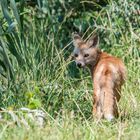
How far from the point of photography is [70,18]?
1166cm

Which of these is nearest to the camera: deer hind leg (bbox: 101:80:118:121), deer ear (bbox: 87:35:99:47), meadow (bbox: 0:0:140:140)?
meadow (bbox: 0:0:140:140)

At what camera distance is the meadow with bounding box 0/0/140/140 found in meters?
6.74

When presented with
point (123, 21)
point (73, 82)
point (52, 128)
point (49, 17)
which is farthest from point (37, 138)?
point (123, 21)

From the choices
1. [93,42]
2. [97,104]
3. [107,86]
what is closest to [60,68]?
[93,42]

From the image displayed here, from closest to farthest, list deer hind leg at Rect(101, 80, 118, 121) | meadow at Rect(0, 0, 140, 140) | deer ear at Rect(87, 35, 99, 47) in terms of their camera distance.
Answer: meadow at Rect(0, 0, 140, 140)
deer hind leg at Rect(101, 80, 118, 121)
deer ear at Rect(87, 35, 99, 47)

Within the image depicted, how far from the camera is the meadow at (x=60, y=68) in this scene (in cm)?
674

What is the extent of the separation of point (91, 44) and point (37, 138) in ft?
12.3

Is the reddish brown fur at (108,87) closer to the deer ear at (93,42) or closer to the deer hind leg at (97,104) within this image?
the deer hind leg at (97,104)

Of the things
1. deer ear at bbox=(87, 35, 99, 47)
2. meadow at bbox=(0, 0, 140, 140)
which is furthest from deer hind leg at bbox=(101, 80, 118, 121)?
deer ear at bbox=(87, 35, 99, 47)

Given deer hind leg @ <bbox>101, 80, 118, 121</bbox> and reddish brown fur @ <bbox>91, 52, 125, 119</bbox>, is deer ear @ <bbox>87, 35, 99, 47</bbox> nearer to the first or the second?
reddish brown fur @ <bbox>91, 52, 125, 119</bbox>

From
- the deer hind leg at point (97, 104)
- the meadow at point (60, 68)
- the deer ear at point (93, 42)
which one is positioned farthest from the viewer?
the deer ear at point (93, 42)

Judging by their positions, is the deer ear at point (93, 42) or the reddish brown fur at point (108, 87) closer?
the reddish brown fur at point (108, 87)

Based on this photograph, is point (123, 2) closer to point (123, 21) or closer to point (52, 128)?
point (123, 21)

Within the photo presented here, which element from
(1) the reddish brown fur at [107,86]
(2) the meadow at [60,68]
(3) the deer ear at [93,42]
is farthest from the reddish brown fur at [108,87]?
(3) the deer ear at [93,42]
